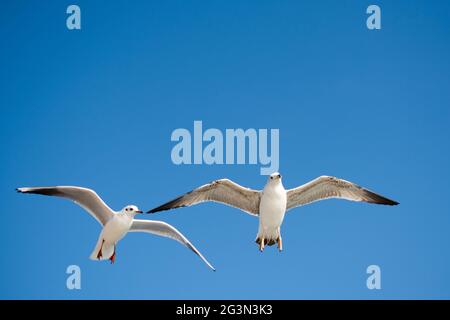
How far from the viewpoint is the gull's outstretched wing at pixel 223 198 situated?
14.4 metres

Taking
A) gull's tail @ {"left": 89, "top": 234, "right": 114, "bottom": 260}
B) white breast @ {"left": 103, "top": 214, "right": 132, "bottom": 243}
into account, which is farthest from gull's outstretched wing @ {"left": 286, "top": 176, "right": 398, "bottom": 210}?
gull's tail @ {"left": 89, "top": 234, "right": 114, "bottom": 260}

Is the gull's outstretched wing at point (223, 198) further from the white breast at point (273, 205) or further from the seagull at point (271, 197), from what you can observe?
the white breast at point (273, 205)

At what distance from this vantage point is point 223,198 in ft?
47.8

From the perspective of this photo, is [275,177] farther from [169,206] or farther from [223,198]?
[169,206]

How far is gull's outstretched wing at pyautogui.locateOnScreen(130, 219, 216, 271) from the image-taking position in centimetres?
1447

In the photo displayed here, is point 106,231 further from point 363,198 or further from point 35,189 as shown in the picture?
point 363,198

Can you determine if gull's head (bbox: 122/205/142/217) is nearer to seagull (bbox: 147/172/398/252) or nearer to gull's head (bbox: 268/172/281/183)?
seagull (bbox: 147/172/398/252)

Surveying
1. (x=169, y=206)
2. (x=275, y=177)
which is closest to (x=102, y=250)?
(x=169, y=206)

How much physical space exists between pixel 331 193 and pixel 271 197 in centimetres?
125

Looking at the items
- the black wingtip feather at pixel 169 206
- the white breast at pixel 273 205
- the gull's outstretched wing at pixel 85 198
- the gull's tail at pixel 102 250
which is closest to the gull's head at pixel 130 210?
the gull's outstretched wing at pixel 85 198

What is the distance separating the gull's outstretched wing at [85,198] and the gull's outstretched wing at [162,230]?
77 cm

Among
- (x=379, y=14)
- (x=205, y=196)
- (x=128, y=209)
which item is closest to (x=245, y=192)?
(x=205, y=196)
